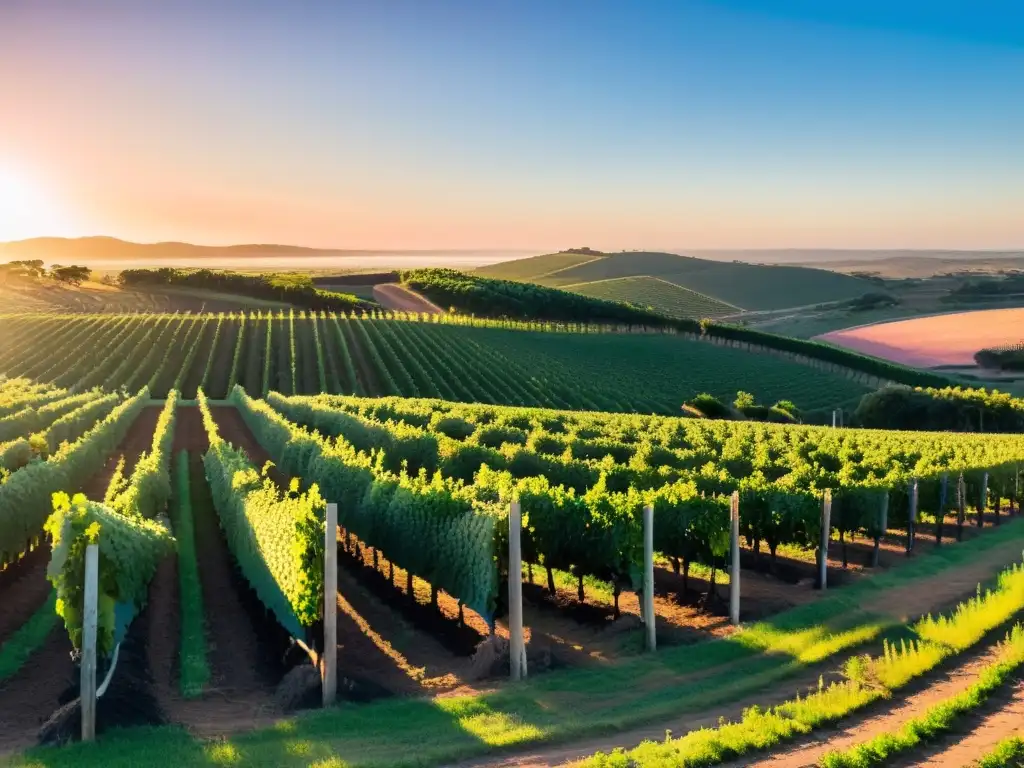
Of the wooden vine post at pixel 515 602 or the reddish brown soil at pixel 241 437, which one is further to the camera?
the reddish brown soil at pixel 241 437

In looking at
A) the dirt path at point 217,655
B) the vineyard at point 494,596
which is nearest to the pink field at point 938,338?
the vineyard at point 494,596

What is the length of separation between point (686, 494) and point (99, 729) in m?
10.6

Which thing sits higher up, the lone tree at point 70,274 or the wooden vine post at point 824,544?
the lone tree at point 70,274

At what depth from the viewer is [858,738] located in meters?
9.84

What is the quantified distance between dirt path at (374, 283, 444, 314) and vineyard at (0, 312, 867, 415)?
3363 cm

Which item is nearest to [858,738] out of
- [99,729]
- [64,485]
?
[99,729]

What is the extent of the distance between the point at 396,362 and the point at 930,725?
236ft

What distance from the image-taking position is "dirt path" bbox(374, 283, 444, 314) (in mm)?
137250

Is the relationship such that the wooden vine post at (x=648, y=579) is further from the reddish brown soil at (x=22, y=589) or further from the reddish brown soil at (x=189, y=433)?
the reddish brown soil at (x=189, y=433)

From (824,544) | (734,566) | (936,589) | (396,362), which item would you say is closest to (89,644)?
(734,566)

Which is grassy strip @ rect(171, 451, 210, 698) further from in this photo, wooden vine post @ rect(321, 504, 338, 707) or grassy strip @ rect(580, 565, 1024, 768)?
grassy strip @ rect(580, 565, 1024, 768)

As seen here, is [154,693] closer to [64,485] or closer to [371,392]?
[64,485]

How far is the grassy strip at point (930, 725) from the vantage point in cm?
903

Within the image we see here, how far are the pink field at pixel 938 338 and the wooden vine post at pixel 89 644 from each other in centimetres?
10467
